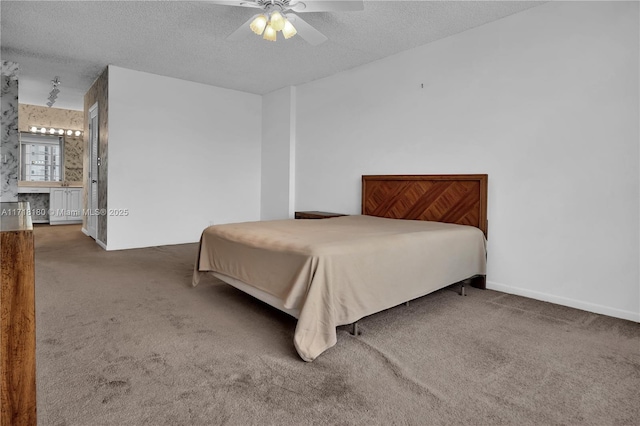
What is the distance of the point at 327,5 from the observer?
2701 millimetres

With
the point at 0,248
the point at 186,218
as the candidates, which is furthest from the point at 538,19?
the point at 186,218

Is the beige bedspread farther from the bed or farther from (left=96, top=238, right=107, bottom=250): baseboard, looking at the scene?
(left=96, top=238, right=107, bottom=250): baseboard

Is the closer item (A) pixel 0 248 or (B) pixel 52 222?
(A) pixel 0 248

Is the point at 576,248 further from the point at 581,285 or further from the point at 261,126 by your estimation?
the point at 261,126

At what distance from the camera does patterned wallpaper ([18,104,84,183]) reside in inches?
306

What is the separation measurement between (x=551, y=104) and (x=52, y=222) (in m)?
9.16

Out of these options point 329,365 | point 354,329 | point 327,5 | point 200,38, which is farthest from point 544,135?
point 200,38

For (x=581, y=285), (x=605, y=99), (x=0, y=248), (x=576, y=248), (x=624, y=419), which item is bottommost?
(x=624, y=419)

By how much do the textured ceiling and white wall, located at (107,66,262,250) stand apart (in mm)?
389

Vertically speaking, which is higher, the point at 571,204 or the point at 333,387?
the point at 571,204

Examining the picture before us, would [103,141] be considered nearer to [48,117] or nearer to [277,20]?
[277,20]

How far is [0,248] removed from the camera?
855mm

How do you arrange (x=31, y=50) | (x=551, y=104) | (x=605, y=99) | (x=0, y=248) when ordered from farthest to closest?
(x=31, y=50) → (x=551, y=104) → (x=605, y=99) → (x=0, y=248)

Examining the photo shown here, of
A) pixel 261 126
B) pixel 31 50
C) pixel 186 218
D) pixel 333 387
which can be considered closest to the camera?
pixel 333 387
